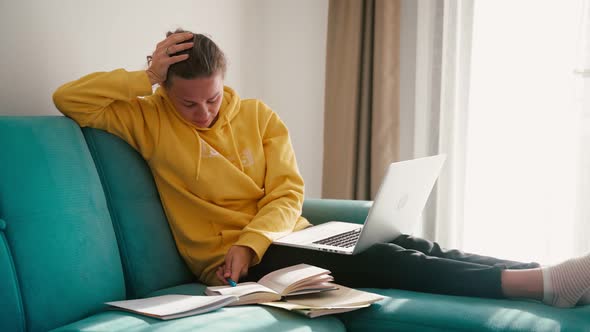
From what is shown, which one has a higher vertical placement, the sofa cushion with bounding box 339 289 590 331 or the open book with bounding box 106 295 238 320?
the open book with bounding box 106 295 238 320

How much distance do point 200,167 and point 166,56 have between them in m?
0.34

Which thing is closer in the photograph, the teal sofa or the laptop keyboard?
the teal sofa

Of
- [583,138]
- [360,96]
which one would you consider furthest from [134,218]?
[583,138]

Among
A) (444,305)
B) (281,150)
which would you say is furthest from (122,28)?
(444,305)

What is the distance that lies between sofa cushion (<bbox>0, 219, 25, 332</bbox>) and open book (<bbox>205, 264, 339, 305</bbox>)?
432mm

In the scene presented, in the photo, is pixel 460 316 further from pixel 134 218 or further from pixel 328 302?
pixel 134 218

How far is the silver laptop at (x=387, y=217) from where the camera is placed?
1.57 meters

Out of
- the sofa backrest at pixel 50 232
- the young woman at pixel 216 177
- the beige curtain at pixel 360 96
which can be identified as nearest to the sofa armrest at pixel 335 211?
the young woman at pixel 216 177

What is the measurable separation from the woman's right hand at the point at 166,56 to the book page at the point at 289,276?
66cm

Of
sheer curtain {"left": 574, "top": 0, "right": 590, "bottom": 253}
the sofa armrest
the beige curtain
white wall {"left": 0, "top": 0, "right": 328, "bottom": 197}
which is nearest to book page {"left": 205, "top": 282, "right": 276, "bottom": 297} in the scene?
the sofa armrest

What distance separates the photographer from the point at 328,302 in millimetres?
1451

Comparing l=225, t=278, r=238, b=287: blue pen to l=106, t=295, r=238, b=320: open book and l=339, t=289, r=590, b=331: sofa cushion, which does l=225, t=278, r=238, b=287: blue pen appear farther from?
l=339, t=289, r=590, b=331: sofa cushion

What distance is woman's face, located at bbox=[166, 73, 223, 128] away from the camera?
1727mm

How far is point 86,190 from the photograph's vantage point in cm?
155
